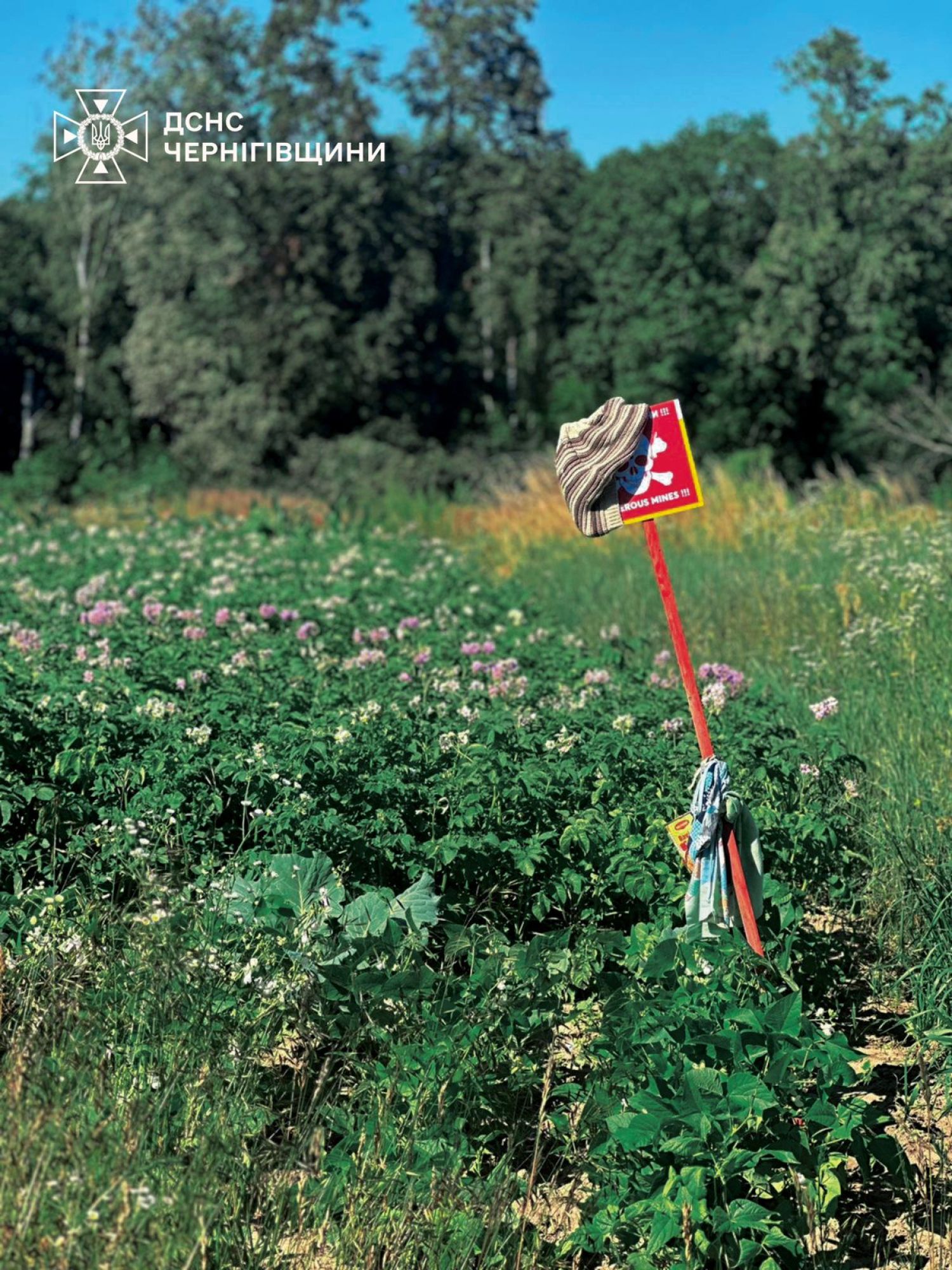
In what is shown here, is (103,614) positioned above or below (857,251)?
below

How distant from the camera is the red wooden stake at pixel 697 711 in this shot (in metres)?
3.70

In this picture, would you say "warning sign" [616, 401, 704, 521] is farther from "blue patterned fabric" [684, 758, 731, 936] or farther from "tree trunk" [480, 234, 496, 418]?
"tree trunk" [480, 234, 496, 418]

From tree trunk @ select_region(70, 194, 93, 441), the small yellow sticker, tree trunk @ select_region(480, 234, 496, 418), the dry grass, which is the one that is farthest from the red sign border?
tree trunk @ select_region(70, 194, 93, 441)

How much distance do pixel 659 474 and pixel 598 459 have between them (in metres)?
0.17

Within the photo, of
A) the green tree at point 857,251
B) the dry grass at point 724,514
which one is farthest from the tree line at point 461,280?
the dry grass at point 724,514

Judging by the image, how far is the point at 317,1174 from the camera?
3.11m

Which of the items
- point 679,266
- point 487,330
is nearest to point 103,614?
point 679,266

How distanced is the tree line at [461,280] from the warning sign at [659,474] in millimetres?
22760

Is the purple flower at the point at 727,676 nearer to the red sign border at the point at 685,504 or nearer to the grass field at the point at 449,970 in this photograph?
the grass field at the point at 449,970

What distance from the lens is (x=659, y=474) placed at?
3.98 m

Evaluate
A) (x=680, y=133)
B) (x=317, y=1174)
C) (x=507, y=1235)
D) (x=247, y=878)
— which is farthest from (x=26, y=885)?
(x=680, y=133)

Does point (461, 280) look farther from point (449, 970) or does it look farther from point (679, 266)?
point (449, 970)

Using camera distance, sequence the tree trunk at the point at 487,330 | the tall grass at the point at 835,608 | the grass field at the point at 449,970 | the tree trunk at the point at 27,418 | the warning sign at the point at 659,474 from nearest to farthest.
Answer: the grass field at the point at 449,970
the warning sign at the point at 659,474
the tall grass at the point at 835,608
the tree trunk at the point at 487,330
the tree trunk at the point at 27,418

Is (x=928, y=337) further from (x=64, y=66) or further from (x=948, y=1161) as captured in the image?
(x=948, y=1161)
